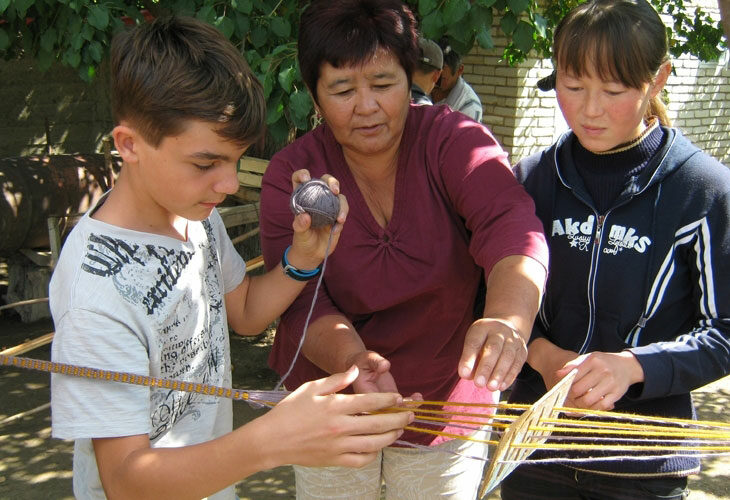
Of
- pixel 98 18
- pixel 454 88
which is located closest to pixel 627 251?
pixel 454 88

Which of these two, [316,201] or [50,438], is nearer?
[316,201]

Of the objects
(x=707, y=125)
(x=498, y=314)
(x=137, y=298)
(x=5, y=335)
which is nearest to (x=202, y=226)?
(x=137, y=298)

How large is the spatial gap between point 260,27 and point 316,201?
2284 millimetres

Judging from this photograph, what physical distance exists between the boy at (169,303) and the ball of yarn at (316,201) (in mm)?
24

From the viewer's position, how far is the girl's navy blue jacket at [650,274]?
1.67 m

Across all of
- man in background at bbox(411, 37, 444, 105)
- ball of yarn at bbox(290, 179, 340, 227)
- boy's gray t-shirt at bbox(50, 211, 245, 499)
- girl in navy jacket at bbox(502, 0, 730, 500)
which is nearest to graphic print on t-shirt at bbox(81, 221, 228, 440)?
boy's gray t-shirt at bbox(50, 211, 245, 499)

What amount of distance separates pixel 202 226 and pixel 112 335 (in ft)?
1.69

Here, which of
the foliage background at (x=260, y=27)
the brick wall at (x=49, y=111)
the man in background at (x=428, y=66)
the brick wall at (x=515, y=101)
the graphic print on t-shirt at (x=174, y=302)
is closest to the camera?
the graphic print on t-shirt at (x=174, y=302)

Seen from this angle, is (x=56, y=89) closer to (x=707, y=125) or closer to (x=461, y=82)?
(x=461, y=82)

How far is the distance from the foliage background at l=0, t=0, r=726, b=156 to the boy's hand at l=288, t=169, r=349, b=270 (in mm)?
1588

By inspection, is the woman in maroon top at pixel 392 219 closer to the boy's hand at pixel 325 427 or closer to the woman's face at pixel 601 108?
the woman's face at pixel 601 108

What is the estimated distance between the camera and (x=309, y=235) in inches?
71.4

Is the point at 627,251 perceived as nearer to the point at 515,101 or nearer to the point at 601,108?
the point at 601,108

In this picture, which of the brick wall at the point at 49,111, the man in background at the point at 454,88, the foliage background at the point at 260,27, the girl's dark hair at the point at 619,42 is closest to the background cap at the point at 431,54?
the foliage background at the point at 260,27
